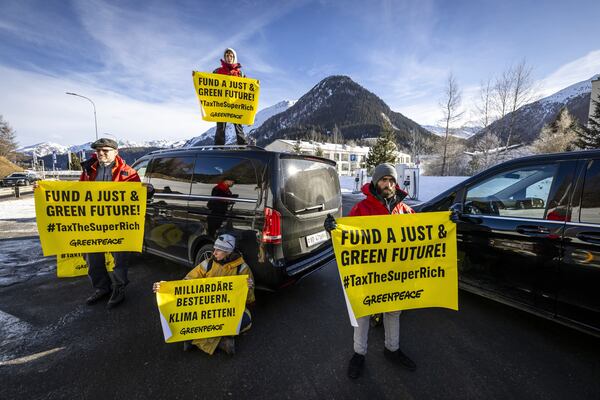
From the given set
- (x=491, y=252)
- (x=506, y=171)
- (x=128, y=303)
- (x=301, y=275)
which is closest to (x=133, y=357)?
(x=128, y=303)

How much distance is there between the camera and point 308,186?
338cm

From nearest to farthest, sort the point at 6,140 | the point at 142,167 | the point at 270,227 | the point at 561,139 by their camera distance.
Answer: the point at 270,227, the point at 142,167, the point at 561,139, the point at 6,140

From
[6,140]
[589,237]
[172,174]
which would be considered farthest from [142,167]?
[6,140]

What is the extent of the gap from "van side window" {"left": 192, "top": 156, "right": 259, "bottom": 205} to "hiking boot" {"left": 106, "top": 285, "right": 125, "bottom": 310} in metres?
1.53

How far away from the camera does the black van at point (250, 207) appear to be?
9.64 feet

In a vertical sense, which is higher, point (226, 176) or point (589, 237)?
point (226, 176)

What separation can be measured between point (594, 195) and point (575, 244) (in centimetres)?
44

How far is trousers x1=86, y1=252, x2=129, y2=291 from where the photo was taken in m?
3.34

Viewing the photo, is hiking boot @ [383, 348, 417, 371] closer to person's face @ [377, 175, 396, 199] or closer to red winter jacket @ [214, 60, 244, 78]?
person's face @ [377, 175, 396, 199]

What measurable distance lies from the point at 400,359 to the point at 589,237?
1.84 meters

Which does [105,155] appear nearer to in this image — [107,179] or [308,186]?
[107,179]

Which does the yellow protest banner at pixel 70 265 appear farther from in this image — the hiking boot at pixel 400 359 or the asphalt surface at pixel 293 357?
the hiking boot at pixel 400 359

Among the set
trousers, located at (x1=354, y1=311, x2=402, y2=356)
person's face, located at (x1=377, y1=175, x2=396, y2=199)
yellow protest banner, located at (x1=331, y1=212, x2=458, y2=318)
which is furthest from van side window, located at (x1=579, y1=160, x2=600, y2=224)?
trousers, located at (x1=354, y1=311, x2=402, y2=356)

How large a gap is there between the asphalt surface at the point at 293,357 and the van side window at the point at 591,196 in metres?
1.29
